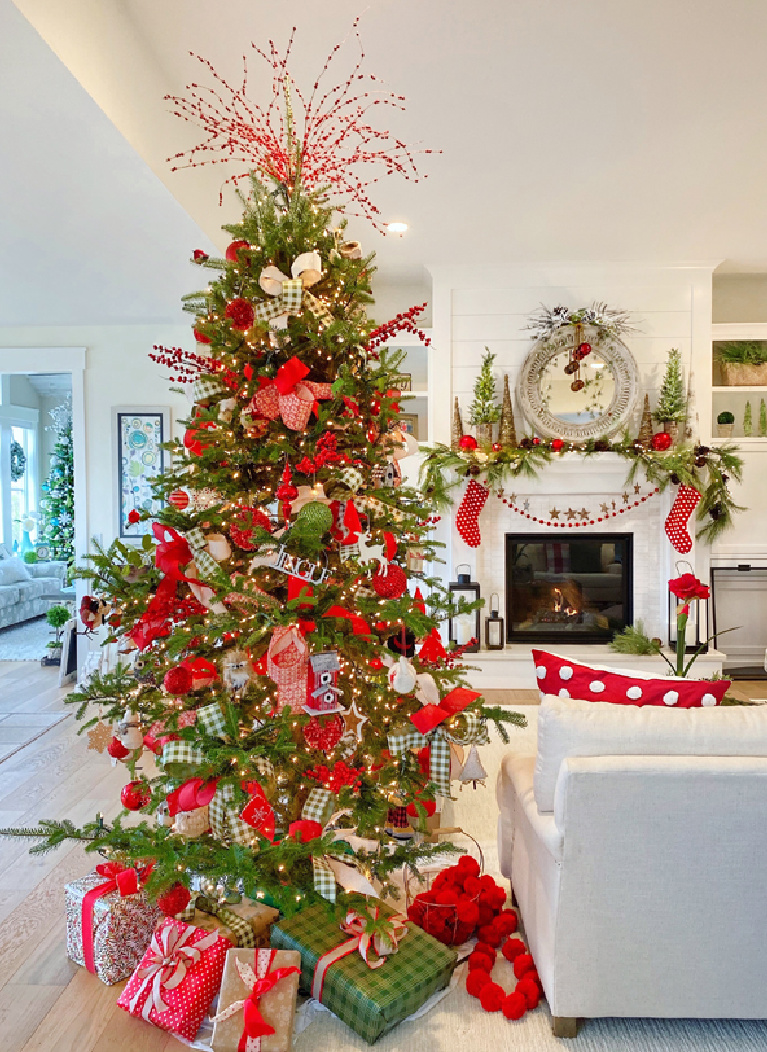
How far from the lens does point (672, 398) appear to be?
16.3ft

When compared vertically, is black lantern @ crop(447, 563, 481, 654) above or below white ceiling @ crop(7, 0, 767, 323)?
below

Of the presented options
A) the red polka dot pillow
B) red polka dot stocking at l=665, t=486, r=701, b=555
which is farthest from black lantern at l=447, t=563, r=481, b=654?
the red polka dot pillow

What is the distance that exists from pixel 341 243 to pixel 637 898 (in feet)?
6.07

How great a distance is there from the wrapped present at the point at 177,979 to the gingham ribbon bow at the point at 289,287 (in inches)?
61.9

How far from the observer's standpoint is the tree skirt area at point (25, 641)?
6.38 metres

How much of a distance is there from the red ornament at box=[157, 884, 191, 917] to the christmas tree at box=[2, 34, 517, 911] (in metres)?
0.06

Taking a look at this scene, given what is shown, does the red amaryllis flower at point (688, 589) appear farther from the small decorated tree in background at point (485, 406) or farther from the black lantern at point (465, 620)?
the small decorated tree in background at point (485, 406)

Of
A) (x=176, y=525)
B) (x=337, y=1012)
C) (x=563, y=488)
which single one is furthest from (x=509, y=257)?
(x=337, y=1012)

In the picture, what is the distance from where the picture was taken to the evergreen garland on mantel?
4.96 m

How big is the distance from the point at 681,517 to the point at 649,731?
11.5 feet

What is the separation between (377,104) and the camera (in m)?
3.05

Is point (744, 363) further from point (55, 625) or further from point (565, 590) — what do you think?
point (55, 625)

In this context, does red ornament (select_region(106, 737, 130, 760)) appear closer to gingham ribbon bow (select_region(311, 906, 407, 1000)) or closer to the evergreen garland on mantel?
gingham ribbon bow (select_region(311, 906, 407, 1000))

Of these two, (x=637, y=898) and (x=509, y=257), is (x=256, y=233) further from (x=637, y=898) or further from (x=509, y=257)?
(x=509, y=257)
